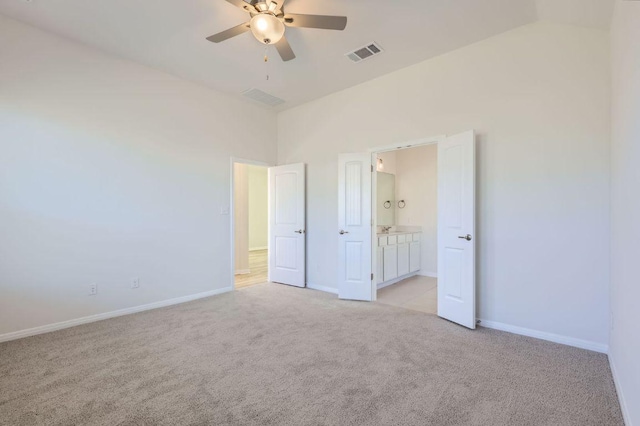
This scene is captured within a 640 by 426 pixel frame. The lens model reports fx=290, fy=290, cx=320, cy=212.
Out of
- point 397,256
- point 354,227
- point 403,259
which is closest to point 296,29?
point 354,227

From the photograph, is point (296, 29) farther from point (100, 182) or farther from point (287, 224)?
point (287, 224)

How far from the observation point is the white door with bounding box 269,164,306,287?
5203mm

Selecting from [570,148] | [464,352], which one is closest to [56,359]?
[464,352]

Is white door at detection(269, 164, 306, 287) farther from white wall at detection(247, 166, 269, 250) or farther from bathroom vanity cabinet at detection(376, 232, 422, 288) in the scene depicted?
white wall at detection(247, 166, 269, 250)

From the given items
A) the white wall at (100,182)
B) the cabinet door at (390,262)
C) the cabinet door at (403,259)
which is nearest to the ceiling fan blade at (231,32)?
the white wall at (100,182)

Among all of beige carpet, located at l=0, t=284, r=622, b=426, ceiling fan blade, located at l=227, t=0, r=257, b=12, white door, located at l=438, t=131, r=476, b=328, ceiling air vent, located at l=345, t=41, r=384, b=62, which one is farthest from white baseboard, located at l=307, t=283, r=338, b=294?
ceiling fan blade, located at l=227, t=0, r=257, b=12

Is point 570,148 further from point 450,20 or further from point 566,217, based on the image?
point 450,20

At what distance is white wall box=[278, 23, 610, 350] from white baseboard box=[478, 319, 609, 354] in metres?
0.02

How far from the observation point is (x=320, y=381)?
2199mm

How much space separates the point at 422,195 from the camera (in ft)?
20.4

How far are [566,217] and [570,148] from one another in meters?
0.67

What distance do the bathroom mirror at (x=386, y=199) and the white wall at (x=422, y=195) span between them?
0.14 meters

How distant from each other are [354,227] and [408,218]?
243cm

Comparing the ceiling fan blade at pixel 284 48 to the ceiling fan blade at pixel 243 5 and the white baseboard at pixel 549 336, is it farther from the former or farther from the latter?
the white baseboard at pixel 549 336
